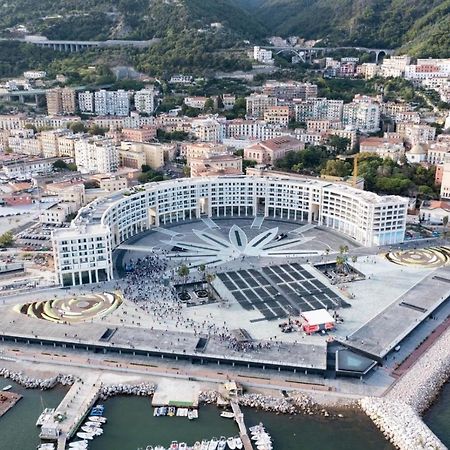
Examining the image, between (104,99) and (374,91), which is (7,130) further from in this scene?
(374,91)

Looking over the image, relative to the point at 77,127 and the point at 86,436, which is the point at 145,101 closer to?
the point at 77,127

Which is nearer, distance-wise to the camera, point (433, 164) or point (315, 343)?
point (315, 343)

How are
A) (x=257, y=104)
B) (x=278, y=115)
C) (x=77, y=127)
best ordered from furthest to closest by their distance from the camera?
1. (x=257, y=104)
2. (x=278, y=115)
3. (x=77, y=127)

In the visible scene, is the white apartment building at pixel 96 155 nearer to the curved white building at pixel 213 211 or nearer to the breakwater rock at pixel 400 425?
the curved white building at pixel 213 211

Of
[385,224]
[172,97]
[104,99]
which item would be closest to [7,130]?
[104,99]

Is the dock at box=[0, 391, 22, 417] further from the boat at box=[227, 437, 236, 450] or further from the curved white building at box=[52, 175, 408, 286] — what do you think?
the curved white building at box=[52, 175, 408, 286]

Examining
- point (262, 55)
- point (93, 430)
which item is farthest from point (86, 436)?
point (262, 55)

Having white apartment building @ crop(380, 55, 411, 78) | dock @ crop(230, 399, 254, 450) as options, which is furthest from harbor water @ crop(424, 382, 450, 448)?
white apartment building @ crop(380, 55, 411, 78)

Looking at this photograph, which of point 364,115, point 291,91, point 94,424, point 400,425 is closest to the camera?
point 400,425
